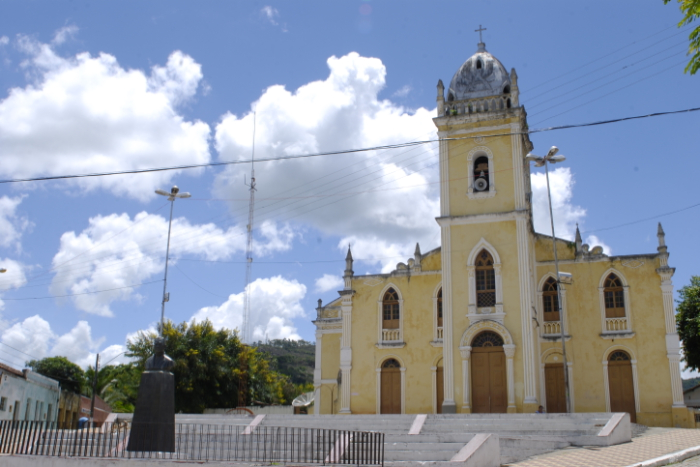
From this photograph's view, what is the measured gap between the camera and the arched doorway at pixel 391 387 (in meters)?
28.8

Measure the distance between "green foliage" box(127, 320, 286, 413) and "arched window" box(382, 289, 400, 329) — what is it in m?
11.1

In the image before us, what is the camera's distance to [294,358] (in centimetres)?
A: 9912

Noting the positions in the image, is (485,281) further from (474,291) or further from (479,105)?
(479,105)

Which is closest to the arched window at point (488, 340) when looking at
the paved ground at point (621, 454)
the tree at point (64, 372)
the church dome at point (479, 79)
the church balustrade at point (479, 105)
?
the paved ground at point (621, 454)

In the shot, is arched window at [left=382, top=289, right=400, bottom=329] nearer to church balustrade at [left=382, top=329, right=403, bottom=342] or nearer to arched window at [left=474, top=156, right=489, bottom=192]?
church balustrade at [left=382, top=329, right=403, bottom=342]

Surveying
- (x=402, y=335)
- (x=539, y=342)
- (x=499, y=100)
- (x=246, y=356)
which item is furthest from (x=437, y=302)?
(x=246, y=356)

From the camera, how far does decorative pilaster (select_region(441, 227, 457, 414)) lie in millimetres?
25594

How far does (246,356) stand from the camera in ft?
129

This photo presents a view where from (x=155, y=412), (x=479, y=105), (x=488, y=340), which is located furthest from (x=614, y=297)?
(x=155, y=412)

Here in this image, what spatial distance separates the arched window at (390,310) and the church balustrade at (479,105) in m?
8.18

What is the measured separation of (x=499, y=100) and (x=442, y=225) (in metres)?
5.73

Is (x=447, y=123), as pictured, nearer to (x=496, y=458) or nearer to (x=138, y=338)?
(x=496, y=458)

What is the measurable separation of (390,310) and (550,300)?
673cm

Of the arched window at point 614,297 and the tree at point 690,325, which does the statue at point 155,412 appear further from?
the tree at point 690,325
